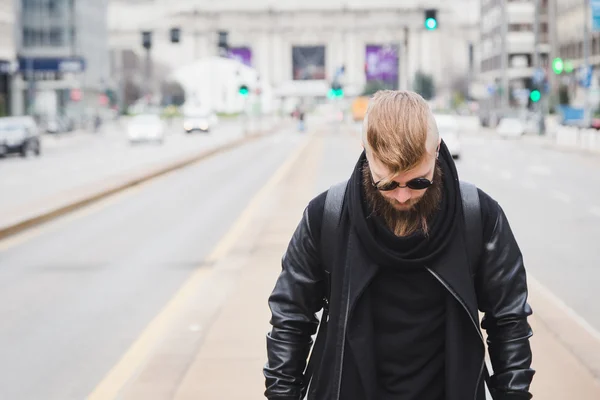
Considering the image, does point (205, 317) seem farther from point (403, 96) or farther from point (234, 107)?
point (234, 107)

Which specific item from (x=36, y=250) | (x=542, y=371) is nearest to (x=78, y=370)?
(x=542, y=371)

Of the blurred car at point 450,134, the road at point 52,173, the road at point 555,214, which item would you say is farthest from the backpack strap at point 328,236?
the blurred car at point 450,134

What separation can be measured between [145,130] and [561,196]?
134 feet

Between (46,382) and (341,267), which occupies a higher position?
(341,267)

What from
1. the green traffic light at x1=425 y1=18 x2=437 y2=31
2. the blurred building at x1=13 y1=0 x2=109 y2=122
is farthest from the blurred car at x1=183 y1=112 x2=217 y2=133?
the green traffic light at x1=425 y1=18 x2=437 y2=31

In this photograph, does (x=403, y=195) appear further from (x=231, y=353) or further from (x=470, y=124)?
(x=470, y=124)

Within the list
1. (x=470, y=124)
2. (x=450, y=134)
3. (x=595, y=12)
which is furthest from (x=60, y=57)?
(x=450, y=134)

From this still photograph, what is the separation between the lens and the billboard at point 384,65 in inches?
7296

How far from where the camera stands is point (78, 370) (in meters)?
8.30

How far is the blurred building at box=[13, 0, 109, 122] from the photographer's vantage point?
10744 centimetres

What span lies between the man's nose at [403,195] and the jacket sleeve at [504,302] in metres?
0.29

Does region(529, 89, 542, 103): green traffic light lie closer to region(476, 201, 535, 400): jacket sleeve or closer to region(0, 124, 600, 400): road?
region(0, 124, 600, 400): road

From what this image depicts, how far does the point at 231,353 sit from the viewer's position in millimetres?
7961

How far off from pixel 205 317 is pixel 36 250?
23.2ft
